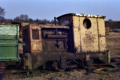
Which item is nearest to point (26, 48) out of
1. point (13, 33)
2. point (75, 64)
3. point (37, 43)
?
point (37, 43)

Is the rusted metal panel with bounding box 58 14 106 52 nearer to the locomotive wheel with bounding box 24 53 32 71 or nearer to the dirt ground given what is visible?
the dirt ground

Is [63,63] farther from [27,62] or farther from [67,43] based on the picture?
[27,62]

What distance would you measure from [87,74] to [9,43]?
4596 millimetres

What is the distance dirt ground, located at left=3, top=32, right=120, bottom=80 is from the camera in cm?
918

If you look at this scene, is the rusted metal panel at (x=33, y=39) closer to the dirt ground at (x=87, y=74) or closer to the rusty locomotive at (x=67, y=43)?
the rusty locomotive at (x=67, y=43)

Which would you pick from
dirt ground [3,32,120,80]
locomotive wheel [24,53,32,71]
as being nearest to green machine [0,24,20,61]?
locomotive wheel [24,53,32,71]

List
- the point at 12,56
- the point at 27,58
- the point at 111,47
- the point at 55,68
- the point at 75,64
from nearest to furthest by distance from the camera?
the point at 12,56 → the point at 27,58 → the point at 55,68 → the point at 75,64 → the point at 111,47

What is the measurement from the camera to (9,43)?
9.06m

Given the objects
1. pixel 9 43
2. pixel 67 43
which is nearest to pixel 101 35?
pixel 67 43

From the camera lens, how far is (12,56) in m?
9.05

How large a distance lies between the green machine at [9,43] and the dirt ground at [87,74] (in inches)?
43.1

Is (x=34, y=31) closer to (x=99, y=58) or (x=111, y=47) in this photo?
(x=99, y=58)

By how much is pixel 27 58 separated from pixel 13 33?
159 cm

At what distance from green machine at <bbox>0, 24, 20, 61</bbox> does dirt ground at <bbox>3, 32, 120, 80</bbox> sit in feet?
3.59
